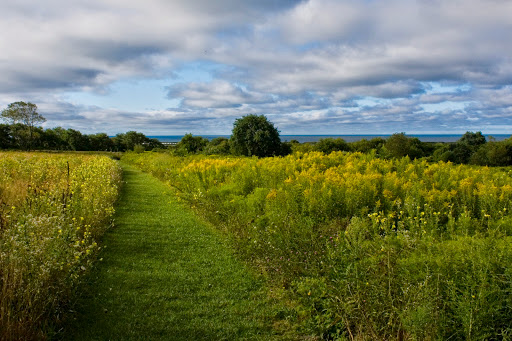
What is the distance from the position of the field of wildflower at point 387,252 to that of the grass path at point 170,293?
0.47 m

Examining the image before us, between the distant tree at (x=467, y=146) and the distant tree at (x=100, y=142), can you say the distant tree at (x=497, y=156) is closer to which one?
the distant tree at (x=467, y=146)

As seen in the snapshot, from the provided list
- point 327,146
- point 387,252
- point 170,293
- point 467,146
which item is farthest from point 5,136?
point 387,252

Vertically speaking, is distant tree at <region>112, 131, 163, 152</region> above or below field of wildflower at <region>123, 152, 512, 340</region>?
above

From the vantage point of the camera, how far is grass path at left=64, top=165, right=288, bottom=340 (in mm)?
3709

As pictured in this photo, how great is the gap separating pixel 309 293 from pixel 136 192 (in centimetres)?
1108

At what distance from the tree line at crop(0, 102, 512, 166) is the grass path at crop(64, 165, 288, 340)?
5.63 m

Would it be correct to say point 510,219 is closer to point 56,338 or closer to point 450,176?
point 450,176

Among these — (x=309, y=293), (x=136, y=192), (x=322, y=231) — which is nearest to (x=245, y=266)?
(x=322, y=231)

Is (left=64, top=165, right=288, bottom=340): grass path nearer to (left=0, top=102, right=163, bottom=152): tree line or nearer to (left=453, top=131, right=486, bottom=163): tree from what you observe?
(left=453, top=131, right=486, bottom=163): tree

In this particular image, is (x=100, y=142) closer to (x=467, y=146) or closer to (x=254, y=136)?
(x=254, y=136)

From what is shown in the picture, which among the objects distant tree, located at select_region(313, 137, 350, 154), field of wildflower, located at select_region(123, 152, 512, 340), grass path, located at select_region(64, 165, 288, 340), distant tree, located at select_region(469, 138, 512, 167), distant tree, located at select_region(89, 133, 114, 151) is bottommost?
grass path, located at select_region(64, 165, 288, 340)

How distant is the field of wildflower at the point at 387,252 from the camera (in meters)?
2.68

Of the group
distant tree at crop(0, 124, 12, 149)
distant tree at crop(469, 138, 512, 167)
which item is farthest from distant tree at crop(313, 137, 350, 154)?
distant tree at crop(0, 124, 12, 149)

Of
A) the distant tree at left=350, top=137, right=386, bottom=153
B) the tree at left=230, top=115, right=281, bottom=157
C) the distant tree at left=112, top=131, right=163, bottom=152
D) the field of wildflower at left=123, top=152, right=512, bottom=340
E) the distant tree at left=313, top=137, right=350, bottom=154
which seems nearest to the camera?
the field of wildflower at left=123, top=152, right=512, bottom=340
